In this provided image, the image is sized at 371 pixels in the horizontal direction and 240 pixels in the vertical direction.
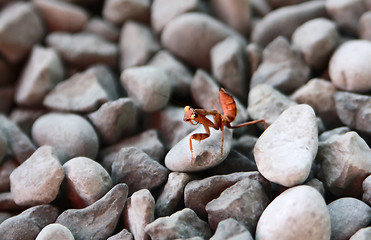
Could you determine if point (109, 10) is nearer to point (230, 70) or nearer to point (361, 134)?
point (230, 70)

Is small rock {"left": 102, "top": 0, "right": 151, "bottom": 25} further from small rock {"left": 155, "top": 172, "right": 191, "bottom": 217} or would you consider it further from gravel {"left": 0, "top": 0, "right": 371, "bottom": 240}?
small rock {"left": 155, "top": 172, "right": 191, "bottom": 217}

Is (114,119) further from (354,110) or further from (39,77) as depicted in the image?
(354,110)

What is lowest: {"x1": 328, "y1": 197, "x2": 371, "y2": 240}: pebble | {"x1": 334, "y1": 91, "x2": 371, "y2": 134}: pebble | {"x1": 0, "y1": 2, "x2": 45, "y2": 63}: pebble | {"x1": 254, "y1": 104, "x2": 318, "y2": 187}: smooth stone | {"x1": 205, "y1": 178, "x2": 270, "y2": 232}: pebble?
{"x1": 328, "y1": 197, "x2": 371, "y2": 240}: pebble

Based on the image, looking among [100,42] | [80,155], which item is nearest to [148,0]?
[100,42]

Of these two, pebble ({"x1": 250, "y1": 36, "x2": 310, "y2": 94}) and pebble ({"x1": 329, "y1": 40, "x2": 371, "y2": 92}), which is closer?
pebble ({"x1": 329, "y1": 40, "x2": 371, "y2": 92})

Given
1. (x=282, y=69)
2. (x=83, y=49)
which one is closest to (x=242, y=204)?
(x=282, y=69)

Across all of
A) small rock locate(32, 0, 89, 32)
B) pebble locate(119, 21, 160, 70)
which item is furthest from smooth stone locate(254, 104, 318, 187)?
small rock locate(32, 0, 89, 32)

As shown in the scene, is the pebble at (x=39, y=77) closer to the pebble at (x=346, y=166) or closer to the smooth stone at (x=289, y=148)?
the smooth stone at (x=289, y=148)
